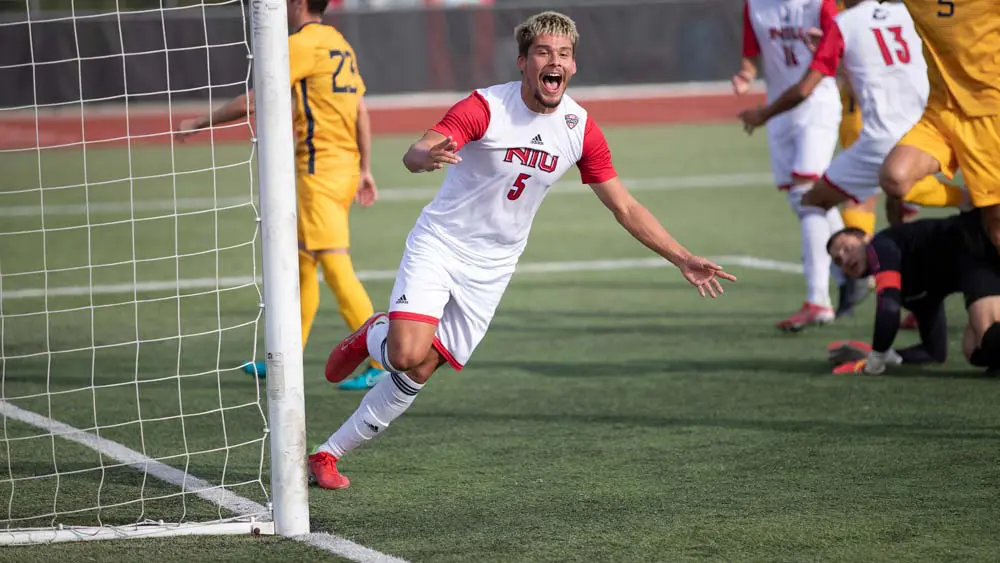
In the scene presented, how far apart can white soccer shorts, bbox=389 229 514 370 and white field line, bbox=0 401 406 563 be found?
99 centimetres

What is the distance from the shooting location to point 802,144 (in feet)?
31.0

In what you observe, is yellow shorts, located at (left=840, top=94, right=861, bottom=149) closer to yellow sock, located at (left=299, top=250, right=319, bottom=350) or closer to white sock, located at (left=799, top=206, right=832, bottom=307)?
white sock, located at (left=799, top=206, right=832, bottom=307)

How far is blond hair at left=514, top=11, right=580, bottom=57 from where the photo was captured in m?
5.13

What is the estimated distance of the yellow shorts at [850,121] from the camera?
9.64m

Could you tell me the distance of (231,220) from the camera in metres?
14.9

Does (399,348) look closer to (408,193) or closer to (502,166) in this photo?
(502,166)

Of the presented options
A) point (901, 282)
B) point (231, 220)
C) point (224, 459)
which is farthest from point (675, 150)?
point (224, 459)

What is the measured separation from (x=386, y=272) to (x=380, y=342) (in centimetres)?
618

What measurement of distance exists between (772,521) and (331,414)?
9.42 ft

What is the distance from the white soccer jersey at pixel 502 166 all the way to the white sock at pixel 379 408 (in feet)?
A: 1.98

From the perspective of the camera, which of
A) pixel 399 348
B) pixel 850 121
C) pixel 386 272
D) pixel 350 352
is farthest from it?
pixel 386 272

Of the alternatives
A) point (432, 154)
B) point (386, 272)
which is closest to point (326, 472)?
point (432, 154)

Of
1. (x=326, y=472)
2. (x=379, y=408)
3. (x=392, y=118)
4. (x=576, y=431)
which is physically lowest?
(x=576, y=431)

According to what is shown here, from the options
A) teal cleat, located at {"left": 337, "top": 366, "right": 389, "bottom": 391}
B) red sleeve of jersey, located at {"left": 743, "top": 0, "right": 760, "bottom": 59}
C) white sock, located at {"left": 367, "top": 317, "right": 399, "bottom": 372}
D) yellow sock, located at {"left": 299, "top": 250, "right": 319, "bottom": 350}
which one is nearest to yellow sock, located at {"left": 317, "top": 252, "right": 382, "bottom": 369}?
yellow sock, located at {"left": 299, "top": 250, "right": 319, "bottom": 350}
